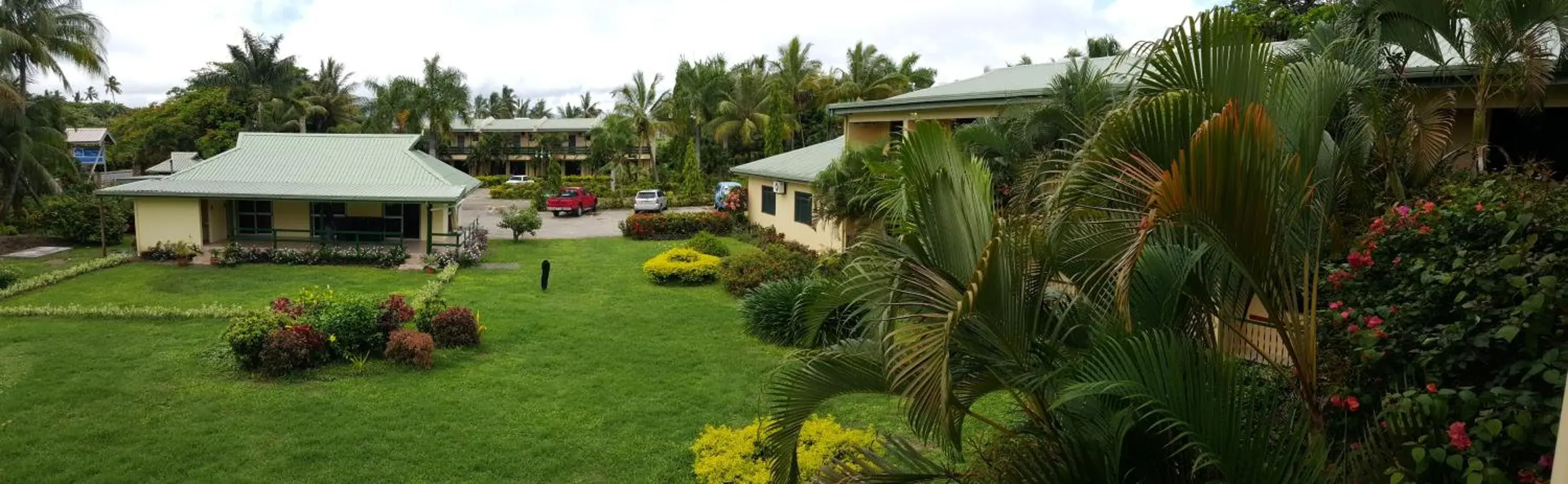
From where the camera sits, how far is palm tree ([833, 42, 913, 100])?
42.8 metres

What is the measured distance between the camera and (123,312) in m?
15.7

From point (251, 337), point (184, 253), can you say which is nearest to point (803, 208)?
point (251, 337)

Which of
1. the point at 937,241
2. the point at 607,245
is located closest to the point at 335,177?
the point at 607,245

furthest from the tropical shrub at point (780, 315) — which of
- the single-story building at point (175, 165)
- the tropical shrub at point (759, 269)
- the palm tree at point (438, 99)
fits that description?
the palm tree at point (438, 99)

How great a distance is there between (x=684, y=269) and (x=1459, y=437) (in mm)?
17540

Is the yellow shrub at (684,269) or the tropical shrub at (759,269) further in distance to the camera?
the yellow shrub at (684,269)

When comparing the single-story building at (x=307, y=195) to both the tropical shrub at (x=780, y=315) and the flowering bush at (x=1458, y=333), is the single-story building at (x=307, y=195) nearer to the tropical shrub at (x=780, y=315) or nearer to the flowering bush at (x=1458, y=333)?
the tropical shrub at (x=780, y=315)

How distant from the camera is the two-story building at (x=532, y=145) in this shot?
2448 inches

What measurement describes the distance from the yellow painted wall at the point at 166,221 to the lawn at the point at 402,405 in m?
8.46

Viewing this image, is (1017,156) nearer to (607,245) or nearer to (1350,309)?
(1350,309)

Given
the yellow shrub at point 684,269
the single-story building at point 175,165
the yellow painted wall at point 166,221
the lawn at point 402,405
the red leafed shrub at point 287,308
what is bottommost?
the lawn at point 402,405

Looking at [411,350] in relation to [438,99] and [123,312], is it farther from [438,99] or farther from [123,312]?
[438,99]

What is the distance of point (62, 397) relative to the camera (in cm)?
1072

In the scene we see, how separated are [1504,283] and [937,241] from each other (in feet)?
Answer: 7.03
